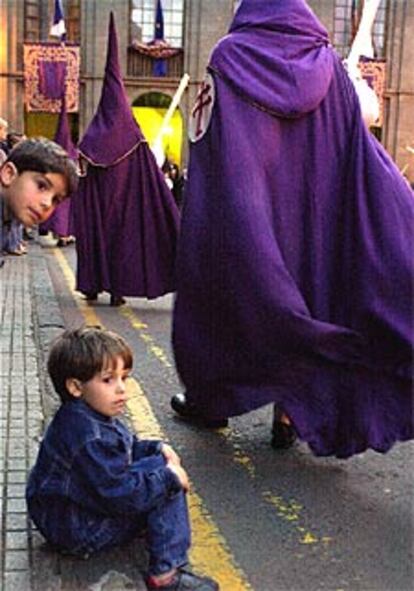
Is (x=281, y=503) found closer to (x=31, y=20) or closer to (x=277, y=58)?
(x=277, y=58)

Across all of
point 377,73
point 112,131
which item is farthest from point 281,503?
point 377,73

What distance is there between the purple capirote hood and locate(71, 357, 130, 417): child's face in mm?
1361

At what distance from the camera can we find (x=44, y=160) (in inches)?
105

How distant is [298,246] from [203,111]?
68 centimetres

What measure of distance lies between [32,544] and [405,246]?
172cm

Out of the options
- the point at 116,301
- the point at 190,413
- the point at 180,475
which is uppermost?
the point at 180,475

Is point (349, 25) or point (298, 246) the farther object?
point (349, 25)

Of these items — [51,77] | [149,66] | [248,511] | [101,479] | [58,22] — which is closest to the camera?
[101,479]

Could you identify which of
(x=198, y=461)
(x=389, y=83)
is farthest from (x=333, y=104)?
(x=389, y=83)

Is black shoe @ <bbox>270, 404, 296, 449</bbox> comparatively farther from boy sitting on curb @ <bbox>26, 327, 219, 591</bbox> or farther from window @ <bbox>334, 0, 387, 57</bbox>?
window @ <bbox>334, 0, 387, 57</bbox>

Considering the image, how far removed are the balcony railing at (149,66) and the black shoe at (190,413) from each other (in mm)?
25442

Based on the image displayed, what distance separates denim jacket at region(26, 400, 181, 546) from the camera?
292 centimetres

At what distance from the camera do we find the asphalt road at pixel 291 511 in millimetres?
3178

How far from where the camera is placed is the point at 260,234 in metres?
3.79
